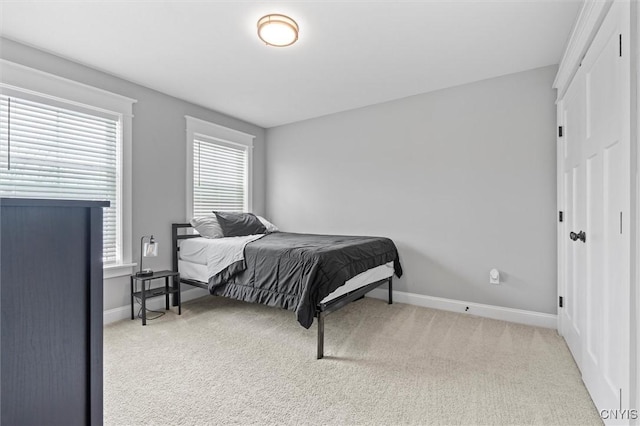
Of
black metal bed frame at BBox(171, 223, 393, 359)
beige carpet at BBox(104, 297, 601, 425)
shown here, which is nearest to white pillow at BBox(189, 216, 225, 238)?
black metal bed frame at BBox(171, 223, 393, 359)

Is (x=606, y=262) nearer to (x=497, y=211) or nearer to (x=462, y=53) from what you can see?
(x=497, y=211)

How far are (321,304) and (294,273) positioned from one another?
1.05 feet

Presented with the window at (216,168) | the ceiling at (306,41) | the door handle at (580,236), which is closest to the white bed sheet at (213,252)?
the window at (216,168)

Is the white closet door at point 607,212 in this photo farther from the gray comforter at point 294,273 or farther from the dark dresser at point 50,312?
the dark dresser at point 50,312

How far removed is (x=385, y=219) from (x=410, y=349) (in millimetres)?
1644

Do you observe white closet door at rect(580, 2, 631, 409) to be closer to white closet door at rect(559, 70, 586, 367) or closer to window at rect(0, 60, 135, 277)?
white closet door at rect(559, 70, 586, 367)

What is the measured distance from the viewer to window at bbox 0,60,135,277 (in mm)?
2373

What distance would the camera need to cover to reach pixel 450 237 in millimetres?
3275

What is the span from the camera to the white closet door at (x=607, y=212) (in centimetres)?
128

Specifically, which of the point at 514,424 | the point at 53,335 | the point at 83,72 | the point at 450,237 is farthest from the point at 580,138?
the point at 83,72

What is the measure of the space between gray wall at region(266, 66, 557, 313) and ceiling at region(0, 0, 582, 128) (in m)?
0.28

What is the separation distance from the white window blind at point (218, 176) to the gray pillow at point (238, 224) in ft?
1.28

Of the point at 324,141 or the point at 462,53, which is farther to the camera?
the point at 324,141

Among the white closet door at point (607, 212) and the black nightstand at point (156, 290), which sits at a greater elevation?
the white closet door at point (607, 212)
